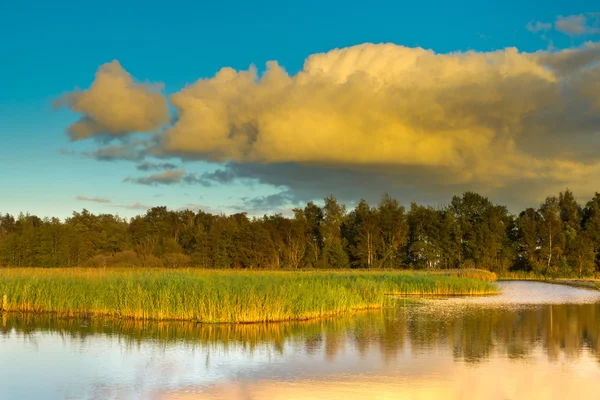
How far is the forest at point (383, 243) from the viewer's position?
66625 millimetres

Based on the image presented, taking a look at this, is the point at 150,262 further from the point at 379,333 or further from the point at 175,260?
the point at 379,333

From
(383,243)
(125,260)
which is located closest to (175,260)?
(125,260)

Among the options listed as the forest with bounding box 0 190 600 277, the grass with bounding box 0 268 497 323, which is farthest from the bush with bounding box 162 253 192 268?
the grass with bounding box 0 268 497 323

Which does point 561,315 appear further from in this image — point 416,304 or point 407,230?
point 407,230

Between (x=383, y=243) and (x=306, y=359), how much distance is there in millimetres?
55448

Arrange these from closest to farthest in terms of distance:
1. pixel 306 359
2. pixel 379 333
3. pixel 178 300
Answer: pixel 306 359 → pixel 379 333 → pixel 178 300

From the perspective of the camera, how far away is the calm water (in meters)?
11.1

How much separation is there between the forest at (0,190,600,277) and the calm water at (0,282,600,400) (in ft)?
148

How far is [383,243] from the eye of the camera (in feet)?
225

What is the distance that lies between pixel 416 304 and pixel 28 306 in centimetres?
1660

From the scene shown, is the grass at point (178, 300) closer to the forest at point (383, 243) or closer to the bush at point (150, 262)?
the bush at point (150, 262)

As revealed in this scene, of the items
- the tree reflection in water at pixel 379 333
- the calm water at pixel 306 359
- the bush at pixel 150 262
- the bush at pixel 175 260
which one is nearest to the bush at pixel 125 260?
the bush at pixel 150 262

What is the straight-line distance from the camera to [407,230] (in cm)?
6931

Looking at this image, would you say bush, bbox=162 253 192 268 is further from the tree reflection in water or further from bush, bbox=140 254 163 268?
the tree reflection in water
